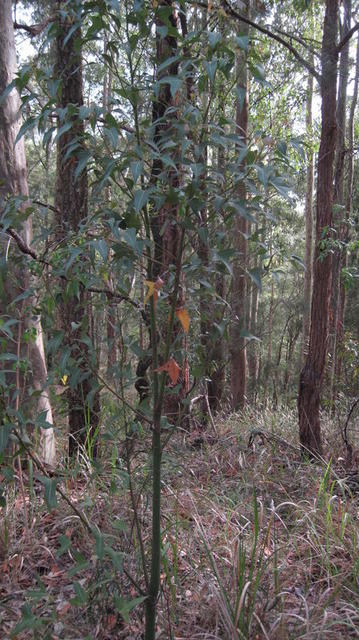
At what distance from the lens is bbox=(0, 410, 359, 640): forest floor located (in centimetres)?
223

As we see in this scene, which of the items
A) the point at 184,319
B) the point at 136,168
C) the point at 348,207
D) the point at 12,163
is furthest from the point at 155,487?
the point at 348,207

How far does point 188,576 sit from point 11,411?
153cm

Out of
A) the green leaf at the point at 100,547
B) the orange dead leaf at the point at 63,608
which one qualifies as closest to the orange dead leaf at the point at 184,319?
the green leaf at the point at 100,547

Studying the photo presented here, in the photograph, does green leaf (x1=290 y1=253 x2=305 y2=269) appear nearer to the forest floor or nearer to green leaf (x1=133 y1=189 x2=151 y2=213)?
green leaf (x1=133 y1=189 x2=151 y2=213)

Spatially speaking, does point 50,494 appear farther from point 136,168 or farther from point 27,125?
point 27,125

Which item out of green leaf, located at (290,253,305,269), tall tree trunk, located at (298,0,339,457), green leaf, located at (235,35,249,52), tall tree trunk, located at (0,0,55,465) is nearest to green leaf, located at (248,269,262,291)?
green leaf, located at (290,253,305,269)

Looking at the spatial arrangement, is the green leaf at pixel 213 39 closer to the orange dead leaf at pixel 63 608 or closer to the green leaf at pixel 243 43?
the green leaf at pixel 243 43

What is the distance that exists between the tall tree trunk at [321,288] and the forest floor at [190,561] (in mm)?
712

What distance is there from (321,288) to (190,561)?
2.98 m

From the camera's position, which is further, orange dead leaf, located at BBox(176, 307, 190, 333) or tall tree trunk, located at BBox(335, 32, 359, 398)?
tall tree trunk, located at BBox(335, 32, 359, 398)

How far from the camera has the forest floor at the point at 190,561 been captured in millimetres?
2227

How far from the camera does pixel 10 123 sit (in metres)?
3.78

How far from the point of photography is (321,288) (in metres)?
4.93

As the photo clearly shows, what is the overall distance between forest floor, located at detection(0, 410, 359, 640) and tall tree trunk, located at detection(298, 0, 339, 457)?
2.34 ft
